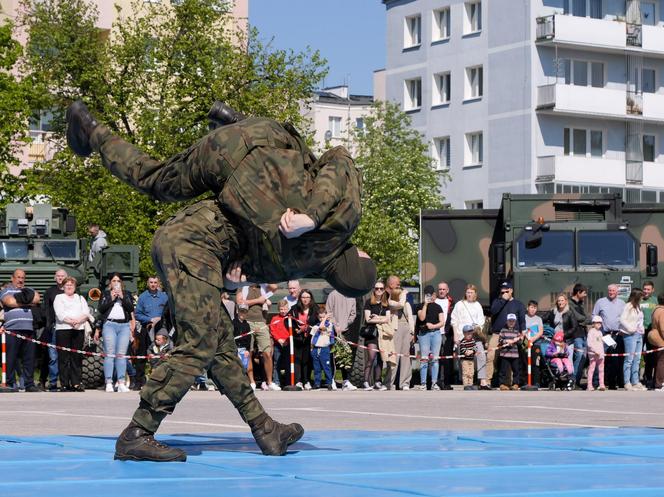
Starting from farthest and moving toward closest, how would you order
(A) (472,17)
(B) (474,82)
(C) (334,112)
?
(C) (334,112) → (A) (472,17) → (B) (474,82)

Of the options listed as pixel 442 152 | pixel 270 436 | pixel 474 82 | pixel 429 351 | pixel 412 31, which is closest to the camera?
pixel 270 436

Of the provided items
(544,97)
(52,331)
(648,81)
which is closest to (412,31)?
(544,97)

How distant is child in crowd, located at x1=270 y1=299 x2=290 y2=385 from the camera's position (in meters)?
24.1

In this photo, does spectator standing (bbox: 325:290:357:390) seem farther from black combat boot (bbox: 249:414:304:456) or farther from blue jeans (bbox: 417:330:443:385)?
black combat boot (bbox: 249:414:304:456)

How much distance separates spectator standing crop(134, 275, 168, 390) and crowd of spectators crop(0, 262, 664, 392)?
15 millimetres

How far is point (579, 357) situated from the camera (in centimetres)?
2520

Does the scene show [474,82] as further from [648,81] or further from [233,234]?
[233,234]

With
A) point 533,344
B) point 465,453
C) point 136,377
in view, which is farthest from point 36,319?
point 465,453

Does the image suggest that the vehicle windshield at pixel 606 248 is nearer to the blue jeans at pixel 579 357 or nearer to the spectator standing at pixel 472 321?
the blue jeans at pixel 579 357

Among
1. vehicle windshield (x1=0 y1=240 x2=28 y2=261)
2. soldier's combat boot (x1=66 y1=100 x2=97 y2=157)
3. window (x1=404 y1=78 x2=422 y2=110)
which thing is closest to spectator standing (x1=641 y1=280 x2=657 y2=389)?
vehicle windshield (x1=0 y1=240 x2=28 y2=261)

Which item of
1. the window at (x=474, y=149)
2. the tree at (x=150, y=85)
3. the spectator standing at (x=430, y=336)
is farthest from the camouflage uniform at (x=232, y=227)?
the window at (x=474, y=149)

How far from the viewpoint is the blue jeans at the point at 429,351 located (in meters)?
24.4

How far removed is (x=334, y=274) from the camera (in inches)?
334

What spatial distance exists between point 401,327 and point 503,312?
1.64m
